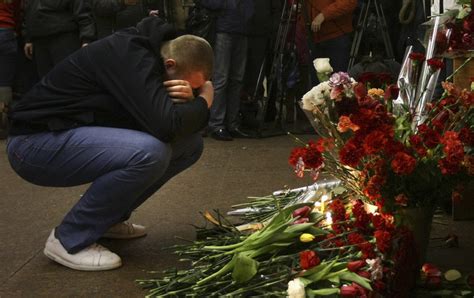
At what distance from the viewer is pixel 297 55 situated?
8781 mm

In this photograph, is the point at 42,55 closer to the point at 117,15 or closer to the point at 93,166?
the point at 117,15

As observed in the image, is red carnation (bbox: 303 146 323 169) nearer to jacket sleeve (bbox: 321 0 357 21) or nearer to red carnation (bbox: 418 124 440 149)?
red carnation (bbox: 418 124 440 149)

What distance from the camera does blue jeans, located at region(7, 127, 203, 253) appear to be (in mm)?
4117

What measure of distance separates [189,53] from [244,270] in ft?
3.89

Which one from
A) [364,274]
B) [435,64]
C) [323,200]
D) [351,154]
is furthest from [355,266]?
[435,64]

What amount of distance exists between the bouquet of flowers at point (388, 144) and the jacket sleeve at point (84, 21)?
181 inches

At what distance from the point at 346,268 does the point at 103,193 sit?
1.32 metres

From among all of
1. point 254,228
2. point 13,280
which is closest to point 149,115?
point 254,228

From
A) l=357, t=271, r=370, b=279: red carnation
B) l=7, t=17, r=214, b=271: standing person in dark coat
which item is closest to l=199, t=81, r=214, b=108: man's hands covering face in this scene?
l=7, t=17, r=214, b=271: standing person in dark coat

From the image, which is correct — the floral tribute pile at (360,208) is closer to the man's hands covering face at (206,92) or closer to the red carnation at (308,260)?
the red carnation at (308,260)

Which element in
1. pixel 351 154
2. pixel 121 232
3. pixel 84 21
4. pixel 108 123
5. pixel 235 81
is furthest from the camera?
pixel 235 81

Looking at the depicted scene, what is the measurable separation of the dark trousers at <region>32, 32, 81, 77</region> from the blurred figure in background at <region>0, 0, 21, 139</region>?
343 mm

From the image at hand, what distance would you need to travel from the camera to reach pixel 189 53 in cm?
414

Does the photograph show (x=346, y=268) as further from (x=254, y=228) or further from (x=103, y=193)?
(x=103, y=193)
